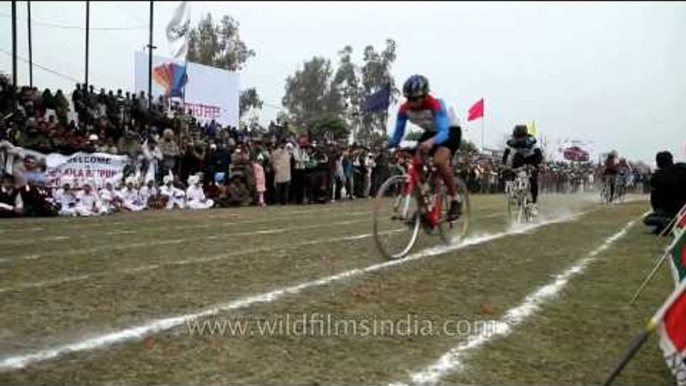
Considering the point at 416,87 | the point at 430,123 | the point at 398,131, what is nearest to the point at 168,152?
the point at 398,131

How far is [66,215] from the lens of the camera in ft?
57.2

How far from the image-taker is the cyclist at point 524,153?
54.0 ft

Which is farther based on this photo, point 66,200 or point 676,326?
point 66,200

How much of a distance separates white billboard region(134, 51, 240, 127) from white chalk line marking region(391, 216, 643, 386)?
949 inches

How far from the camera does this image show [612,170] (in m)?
30.6

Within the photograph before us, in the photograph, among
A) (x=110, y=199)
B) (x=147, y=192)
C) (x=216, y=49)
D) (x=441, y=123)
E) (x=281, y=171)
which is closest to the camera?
(x=441, y=123)

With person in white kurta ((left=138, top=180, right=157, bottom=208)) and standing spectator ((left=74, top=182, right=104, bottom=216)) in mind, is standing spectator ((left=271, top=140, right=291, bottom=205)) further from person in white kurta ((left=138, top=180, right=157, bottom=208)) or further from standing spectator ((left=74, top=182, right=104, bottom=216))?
standing spectator ((left=74, top=182, right=104, bottom=216))

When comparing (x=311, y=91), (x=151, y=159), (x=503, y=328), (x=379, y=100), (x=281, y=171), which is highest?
(x=311, y=91)

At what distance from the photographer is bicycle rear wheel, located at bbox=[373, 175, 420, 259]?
9.55 metres

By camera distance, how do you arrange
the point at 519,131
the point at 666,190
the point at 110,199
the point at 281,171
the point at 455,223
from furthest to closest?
the point at 281,171
the point at 110,199
the point at 519,131
the point at 666,190
the point at 455,223

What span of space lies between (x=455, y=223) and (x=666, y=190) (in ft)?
15.5

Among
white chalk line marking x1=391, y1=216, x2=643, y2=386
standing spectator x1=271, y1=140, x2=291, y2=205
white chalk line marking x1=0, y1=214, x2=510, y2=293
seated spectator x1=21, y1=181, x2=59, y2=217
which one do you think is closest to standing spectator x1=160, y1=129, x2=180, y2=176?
standing spectator x1=271, y1=140, x2=291, y2=205

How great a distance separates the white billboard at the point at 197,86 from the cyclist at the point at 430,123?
72.4 ft

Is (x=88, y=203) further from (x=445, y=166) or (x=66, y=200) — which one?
(x=445, y=166)
